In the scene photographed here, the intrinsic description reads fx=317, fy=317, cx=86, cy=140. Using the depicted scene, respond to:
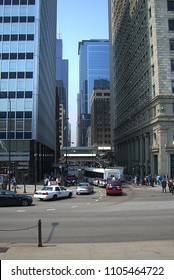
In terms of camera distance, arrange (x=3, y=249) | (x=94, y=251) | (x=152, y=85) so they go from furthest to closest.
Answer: (x=152, y=85)
(x=3, y=249)
(x=94, y=251)

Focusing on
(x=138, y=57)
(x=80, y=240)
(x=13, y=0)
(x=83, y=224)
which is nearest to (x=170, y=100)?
(x=138, y=57)

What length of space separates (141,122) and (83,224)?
53676 millimetres

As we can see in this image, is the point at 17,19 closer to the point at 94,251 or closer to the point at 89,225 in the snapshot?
the point at 89,225

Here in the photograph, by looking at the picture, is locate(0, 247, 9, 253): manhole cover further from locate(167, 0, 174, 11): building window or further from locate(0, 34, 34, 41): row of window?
locate(167, 0, 174, 11): building window

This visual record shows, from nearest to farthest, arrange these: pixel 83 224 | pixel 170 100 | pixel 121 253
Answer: pixel 121 253 < pixel 83 224 < pixel 170 100

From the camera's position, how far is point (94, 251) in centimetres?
1050

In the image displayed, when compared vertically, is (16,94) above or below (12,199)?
above

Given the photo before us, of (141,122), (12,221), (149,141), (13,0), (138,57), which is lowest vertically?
(12,221)

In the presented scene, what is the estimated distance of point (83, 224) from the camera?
16.8 metres

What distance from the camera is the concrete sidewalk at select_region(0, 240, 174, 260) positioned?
9.70 m

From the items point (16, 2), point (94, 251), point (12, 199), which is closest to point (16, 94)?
point (16, 2)

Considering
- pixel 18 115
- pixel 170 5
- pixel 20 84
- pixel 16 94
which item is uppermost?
pixel 170 5

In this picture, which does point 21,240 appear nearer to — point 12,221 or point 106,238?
point 106,238

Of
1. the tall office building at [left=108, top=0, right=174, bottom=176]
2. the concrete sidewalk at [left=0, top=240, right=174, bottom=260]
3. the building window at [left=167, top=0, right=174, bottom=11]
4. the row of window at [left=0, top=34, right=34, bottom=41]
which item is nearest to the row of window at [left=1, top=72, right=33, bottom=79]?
the row of window at [left=0, top=34, right=34, bottom=41]
